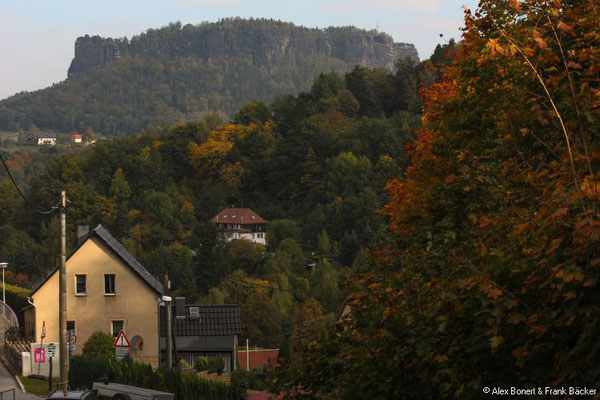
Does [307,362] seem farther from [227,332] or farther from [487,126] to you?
[227,332]

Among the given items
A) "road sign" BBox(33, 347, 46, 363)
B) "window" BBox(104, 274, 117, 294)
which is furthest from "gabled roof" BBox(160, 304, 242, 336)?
"road sign" BBox(33, 347, 46, 363)

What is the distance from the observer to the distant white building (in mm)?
170750

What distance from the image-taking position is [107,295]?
1706 inches

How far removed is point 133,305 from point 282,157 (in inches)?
5042

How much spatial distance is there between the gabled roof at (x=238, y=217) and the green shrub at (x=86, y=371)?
140670 mm

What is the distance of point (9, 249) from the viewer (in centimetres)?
14362

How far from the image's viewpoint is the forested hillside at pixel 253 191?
5236 inches

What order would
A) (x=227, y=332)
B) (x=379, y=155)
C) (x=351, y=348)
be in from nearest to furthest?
1. (x=351, y=348)
2. (x=227, y=332)
3. (x=379, y=155)

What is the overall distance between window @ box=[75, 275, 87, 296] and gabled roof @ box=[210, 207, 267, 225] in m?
128

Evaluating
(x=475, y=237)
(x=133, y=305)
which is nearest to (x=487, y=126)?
(x=475, y=237)

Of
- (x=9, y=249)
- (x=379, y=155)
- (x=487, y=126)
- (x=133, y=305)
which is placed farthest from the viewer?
(x=379, y=155)

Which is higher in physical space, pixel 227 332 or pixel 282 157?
pixel 282 157

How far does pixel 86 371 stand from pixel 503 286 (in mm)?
22685

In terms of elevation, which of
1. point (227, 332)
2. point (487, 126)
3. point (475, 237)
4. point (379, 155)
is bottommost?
point (227, 332)
